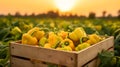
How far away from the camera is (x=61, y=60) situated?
2000 millimetres

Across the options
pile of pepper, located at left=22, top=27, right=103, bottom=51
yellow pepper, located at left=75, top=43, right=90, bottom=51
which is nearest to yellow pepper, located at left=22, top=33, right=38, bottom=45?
pile of pepper, located at left=22, top=27, right=103, bottom=51

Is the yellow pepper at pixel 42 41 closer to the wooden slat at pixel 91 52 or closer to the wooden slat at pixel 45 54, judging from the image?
the wooden slat at pixel 45 54

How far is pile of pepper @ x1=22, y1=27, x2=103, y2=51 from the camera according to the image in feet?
7.11

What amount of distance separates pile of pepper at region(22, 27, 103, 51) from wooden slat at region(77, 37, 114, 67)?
0.06 m

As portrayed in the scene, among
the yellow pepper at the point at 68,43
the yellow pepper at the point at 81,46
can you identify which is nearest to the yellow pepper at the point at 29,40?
the yellow pepper at the point at 68,43

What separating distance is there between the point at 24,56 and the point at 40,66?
20cm

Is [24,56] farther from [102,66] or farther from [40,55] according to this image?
[102,66]

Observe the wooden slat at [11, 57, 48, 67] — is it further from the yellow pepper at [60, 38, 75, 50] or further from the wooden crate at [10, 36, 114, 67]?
the yellow pepper at [60, 38, 75, 50]

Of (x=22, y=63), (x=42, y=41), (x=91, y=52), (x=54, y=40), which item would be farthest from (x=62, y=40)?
(x=22, y=63)

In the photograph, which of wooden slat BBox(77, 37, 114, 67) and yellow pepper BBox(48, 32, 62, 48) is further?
yellow pepper BBox(48, 32, 62, 48)

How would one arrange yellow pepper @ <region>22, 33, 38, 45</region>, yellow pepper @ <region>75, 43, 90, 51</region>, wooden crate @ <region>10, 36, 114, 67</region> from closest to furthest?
→ 1. wooden crate @ <region>10, 36, 114, 67</region>
2. yellow pepper @ <region>75, 43, 90, 51</region>
3. yellow pepper @ <region>22, 33, 38, 45</region>

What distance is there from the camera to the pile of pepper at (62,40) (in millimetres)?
2166

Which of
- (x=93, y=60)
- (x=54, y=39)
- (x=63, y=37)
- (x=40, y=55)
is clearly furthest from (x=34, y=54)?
→ (x=93, y=60)

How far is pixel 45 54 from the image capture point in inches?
82.0
